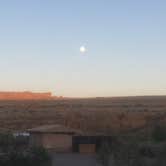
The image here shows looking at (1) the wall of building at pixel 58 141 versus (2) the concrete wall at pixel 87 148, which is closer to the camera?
(2) the concrete wall at pixel 87 148

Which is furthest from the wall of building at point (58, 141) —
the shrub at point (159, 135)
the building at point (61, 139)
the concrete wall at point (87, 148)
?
the shrub at point (159, 135)

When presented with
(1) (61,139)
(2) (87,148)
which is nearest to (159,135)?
(2) (87,148)

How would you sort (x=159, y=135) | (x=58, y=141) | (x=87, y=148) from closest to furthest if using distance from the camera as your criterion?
1. (x=159, y=135)
2. (x=87, y=148)
3. (x=58, y=141)

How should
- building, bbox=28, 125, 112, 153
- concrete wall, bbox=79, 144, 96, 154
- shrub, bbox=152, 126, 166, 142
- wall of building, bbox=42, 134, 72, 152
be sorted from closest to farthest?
shrub, bbox=152, 126, 166, 142
concrete wall, bbox=79, 144, 96, 154
building, bbox=28, 125, 112, 153
wall of building, bbox=42, 134, 72, 152

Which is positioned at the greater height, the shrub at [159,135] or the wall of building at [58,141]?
the shrub at [159,135]

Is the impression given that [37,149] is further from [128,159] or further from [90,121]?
[90,121]

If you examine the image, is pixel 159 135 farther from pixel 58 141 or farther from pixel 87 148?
pixel 58 141

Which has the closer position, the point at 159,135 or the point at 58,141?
the point at 159,135

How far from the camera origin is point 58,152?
169ft

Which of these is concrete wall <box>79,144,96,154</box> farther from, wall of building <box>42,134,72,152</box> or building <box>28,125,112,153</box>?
wall of building <box>42,134,72,152</box>

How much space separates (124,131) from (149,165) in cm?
4242

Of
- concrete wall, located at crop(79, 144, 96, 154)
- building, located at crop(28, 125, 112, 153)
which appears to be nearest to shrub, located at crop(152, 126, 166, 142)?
building, located at crop(28, 125, 112, 153)

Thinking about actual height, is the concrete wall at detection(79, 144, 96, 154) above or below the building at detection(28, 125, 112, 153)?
below

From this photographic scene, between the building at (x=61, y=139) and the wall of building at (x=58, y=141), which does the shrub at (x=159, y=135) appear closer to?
the building at (x=61, y=139)
